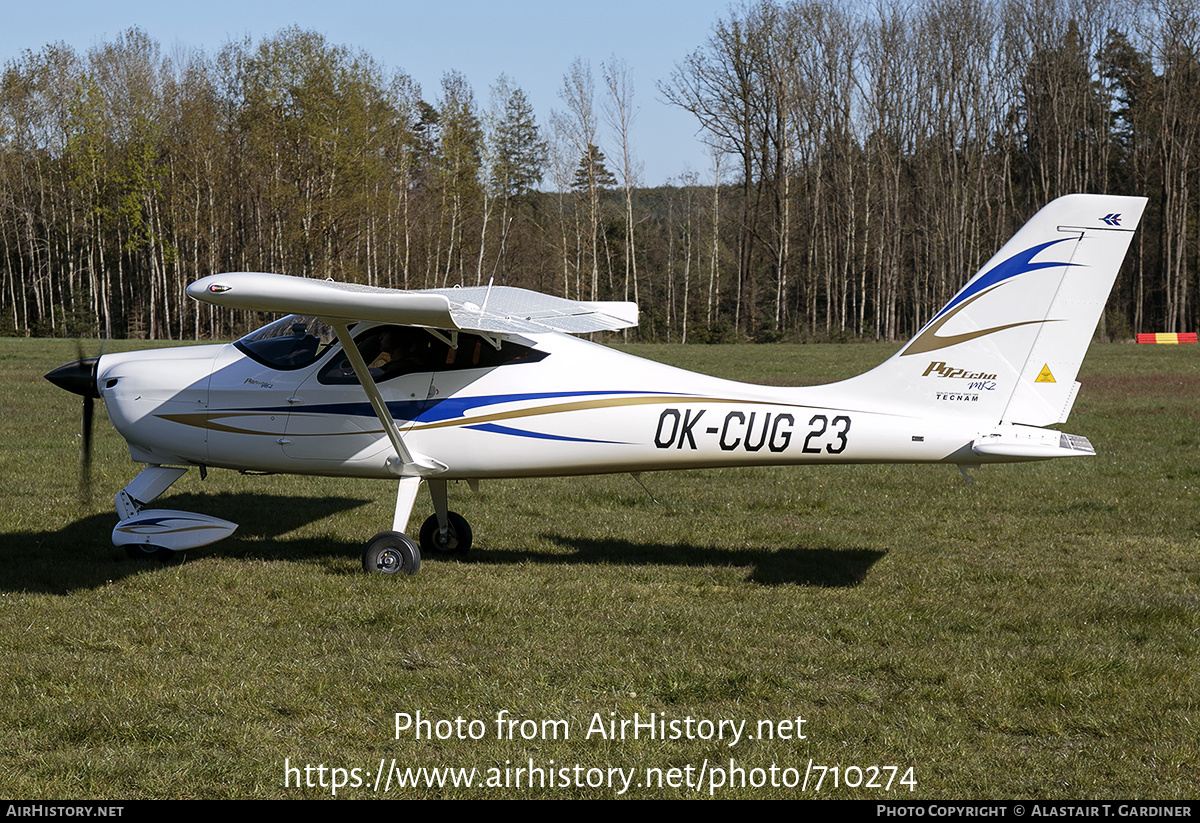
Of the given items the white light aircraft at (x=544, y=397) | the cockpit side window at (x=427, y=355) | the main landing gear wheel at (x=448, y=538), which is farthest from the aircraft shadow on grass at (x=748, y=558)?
the cockpit side window at (x=427, y=355)

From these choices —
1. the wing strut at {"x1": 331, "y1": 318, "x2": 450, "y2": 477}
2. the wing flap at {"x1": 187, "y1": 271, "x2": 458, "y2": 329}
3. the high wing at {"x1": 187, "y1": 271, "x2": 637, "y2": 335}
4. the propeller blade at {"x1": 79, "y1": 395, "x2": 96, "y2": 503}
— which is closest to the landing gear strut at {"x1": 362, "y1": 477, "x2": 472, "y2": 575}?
the wing strut at {"x1": 331, "y1": 318, "x2": 450, "y2": 477}

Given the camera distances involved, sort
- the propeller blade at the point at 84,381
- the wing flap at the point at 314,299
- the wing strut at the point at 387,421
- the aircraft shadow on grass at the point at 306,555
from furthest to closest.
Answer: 1. the propeller blade at the point at 84,381
2. the aircraft shadow on grass at the point at 306,555
3. the wing strut at the point at 387,421
4. the wing flap at the point at 314,299

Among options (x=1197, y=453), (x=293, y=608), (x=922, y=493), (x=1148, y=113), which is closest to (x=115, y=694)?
(x=293, y=608)

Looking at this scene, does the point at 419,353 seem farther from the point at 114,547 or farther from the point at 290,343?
the point at 114,547

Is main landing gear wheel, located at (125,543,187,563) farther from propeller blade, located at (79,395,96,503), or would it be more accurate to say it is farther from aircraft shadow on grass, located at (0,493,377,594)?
propeller blade, located at (79,395,96,503)

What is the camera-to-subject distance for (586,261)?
58.7 m

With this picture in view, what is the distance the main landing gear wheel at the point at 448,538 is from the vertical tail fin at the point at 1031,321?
13.2 feet

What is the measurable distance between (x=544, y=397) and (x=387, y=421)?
127 cm

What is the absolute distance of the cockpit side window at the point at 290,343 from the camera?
322 inches

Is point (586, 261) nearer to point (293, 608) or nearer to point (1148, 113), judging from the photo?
point (1148, 113)

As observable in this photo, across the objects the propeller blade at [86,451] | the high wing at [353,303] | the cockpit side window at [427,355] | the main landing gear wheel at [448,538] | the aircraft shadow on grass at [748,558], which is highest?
the high wing at [353,303]

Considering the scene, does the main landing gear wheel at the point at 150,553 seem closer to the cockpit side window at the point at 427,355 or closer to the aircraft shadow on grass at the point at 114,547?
the aircraft shadow on grass at the point at 114,547

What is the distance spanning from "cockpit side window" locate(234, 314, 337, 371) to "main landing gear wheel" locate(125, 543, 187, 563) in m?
1.78

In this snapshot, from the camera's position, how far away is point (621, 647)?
6035mm
